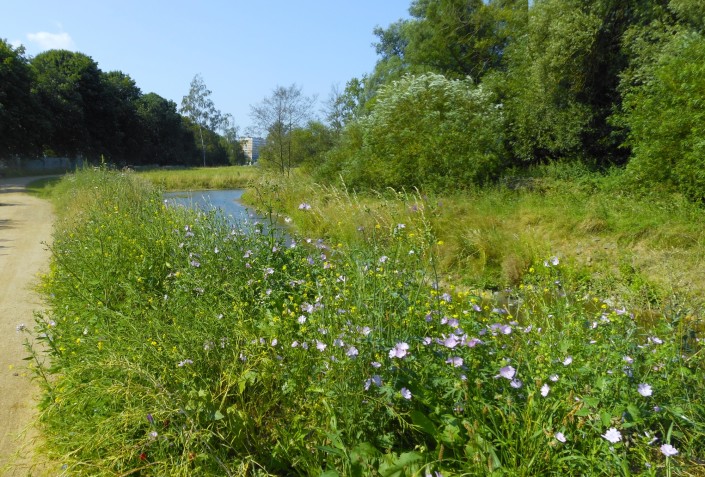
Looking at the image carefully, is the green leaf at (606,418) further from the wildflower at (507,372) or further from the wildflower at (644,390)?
the wildflower at (507,372)

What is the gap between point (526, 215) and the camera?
436 inches

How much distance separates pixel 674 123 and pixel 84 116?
4383cm

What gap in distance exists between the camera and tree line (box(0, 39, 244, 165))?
32.6 metres

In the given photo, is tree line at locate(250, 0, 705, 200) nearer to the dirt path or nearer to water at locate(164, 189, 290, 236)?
water at locate(164, 189, 290, 236)

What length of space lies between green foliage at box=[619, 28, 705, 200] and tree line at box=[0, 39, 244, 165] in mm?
19306

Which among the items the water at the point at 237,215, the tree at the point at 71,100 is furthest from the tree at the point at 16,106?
the water at the point at 237,215

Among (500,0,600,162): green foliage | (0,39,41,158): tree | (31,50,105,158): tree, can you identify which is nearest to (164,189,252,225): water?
(500,0,600,162): green foliage

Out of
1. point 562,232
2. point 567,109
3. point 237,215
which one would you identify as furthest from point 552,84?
point 237,215

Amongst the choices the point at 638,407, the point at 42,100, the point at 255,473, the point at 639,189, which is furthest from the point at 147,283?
the point at 42,100

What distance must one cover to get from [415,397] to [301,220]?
31.1ft

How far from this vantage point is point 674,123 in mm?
10398

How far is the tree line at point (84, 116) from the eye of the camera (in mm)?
32562

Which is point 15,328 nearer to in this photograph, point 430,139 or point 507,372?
point 507,372

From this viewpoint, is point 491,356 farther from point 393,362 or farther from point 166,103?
point 166,103
